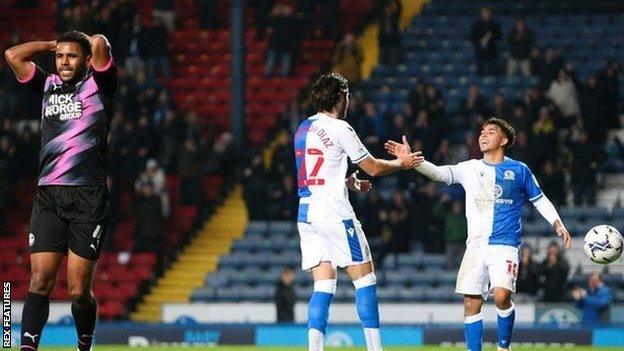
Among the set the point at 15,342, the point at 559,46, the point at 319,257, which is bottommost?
the point at 15,342

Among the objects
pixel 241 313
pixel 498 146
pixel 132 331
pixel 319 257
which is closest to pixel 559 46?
pixel 241 313

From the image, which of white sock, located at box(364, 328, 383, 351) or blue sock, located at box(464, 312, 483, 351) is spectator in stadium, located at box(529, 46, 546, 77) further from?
white sock, located at box(364, 328, 383, 351)

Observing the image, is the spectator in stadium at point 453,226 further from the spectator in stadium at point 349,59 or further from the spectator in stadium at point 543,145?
the spectator in stadium at point 349,59

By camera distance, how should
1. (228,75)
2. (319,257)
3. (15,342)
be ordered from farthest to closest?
(228,75)
(15,342)
(319,257)

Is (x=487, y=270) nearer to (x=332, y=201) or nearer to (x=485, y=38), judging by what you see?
(x=332, y=201)

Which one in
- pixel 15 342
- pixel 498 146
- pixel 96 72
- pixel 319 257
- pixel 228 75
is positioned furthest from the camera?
pixel 228 75

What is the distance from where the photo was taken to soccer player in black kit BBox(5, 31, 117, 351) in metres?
9.61

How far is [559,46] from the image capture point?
2616cm

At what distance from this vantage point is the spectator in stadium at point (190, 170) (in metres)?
23.8

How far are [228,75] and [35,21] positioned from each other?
188 inches

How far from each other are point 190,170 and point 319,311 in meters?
13.9

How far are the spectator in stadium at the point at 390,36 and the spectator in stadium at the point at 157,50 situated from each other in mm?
4258

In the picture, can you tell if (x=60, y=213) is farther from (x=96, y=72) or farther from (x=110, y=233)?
(x=110, y=233)

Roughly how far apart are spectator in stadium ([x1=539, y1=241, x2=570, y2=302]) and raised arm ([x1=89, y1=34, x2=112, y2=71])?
1168cm
